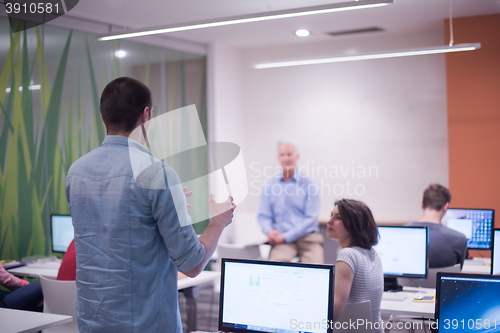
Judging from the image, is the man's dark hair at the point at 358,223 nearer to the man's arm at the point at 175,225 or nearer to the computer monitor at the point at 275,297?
the computer monitor at the point at 275,297

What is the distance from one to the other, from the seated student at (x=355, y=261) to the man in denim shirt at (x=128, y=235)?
3.02 ft

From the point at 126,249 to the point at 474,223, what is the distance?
3852 mm

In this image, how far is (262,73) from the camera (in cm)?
750

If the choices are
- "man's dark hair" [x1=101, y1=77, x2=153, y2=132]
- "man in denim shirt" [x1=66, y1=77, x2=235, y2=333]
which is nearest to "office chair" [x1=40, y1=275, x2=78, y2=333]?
"man in denim shirt" [x1=66, y1=77, x2=235, y2=333]

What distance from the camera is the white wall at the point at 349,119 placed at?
6453mm

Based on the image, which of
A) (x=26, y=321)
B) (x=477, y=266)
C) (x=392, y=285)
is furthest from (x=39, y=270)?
(x=477, y=266)

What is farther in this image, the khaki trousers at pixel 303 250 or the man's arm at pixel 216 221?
the khaki trousers at pixel 303 250

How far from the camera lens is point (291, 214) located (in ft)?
18.2

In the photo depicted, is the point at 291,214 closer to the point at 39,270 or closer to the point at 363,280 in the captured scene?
the point at 39,270

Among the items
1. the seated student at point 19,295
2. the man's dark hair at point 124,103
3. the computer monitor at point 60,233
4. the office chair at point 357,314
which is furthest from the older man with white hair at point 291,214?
the man's dark hair at point 124,103

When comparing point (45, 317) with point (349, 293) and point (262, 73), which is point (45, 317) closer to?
point (349, 293)

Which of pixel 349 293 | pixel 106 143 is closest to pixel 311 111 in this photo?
pixel 349 293

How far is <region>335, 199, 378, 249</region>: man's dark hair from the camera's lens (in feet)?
8.70

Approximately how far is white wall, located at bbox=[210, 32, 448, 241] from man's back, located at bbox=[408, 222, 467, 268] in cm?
273
